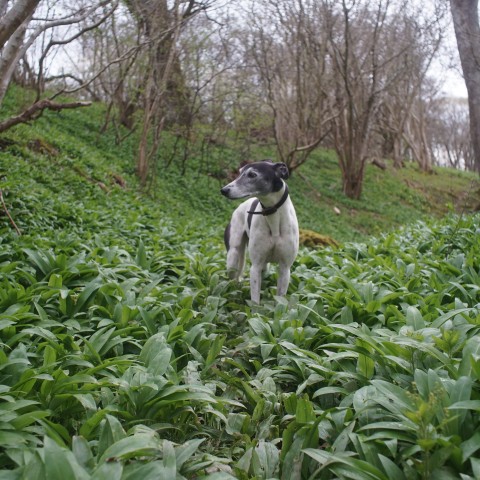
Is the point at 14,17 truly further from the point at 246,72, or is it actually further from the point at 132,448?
the point at 246,72

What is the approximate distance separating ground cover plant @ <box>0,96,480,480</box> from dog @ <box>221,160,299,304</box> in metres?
0.43

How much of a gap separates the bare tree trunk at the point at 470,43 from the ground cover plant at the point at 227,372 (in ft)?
17.6

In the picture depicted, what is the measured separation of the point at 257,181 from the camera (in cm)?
453

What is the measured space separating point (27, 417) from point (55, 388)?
341 mm

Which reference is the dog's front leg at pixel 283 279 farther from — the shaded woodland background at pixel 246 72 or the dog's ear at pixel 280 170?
the shaded woodland background at pixel 246 72

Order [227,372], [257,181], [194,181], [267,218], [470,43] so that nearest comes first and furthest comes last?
[227,372] < [257,181] < [267,218] < [470,43] < [194,181]

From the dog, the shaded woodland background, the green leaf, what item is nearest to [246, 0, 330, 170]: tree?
the shaded woodland background

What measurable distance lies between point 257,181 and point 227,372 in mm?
1872

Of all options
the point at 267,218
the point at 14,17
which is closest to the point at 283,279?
the point at 267,218

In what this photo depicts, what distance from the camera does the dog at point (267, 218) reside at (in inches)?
178

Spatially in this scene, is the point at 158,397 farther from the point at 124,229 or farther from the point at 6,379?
the point at 124,229

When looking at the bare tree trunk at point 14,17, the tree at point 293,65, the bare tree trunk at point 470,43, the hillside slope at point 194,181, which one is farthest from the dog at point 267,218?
the tree at point 293,65

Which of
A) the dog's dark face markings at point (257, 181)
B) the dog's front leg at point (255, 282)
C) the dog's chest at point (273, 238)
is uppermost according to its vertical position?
the dog's dark face markings at point (257, 181)

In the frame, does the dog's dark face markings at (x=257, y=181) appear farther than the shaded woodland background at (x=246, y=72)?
No
